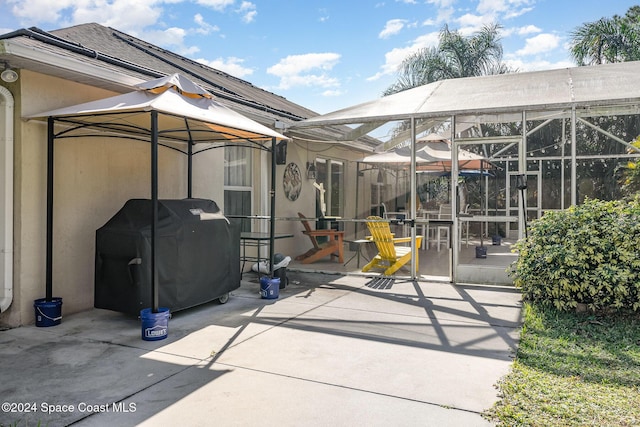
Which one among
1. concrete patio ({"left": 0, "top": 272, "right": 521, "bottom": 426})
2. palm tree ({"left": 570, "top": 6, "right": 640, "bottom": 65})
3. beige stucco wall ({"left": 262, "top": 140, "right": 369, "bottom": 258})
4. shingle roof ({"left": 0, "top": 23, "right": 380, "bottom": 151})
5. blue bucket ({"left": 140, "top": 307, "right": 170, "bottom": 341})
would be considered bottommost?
concrete patio ({"left": 0, "top": 272, "right": 521, "bottom": 426})

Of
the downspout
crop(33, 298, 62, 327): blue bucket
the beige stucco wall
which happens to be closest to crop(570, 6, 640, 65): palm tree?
the beige stucco wall

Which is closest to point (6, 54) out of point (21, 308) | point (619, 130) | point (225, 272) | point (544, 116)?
point (21, 308)

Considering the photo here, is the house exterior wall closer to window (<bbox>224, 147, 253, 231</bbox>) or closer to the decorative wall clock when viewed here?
window (<bbox>224, 147, 253, 231</bbox>)

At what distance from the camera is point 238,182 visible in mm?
8211

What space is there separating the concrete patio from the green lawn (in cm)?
16

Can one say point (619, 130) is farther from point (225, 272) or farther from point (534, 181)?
point (225, 272)

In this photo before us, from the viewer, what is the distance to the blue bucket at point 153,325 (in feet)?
13.7

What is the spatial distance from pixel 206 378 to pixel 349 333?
160cm

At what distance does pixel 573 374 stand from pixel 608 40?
14839mm

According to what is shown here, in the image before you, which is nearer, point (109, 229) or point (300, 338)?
point (300, 338)

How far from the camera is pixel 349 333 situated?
4.51 m

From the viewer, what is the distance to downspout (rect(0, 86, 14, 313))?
4.53m

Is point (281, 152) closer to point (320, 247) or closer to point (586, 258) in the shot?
point (320, 247)

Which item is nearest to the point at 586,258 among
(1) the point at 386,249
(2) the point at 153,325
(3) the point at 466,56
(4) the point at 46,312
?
(1) the point at 386,249
